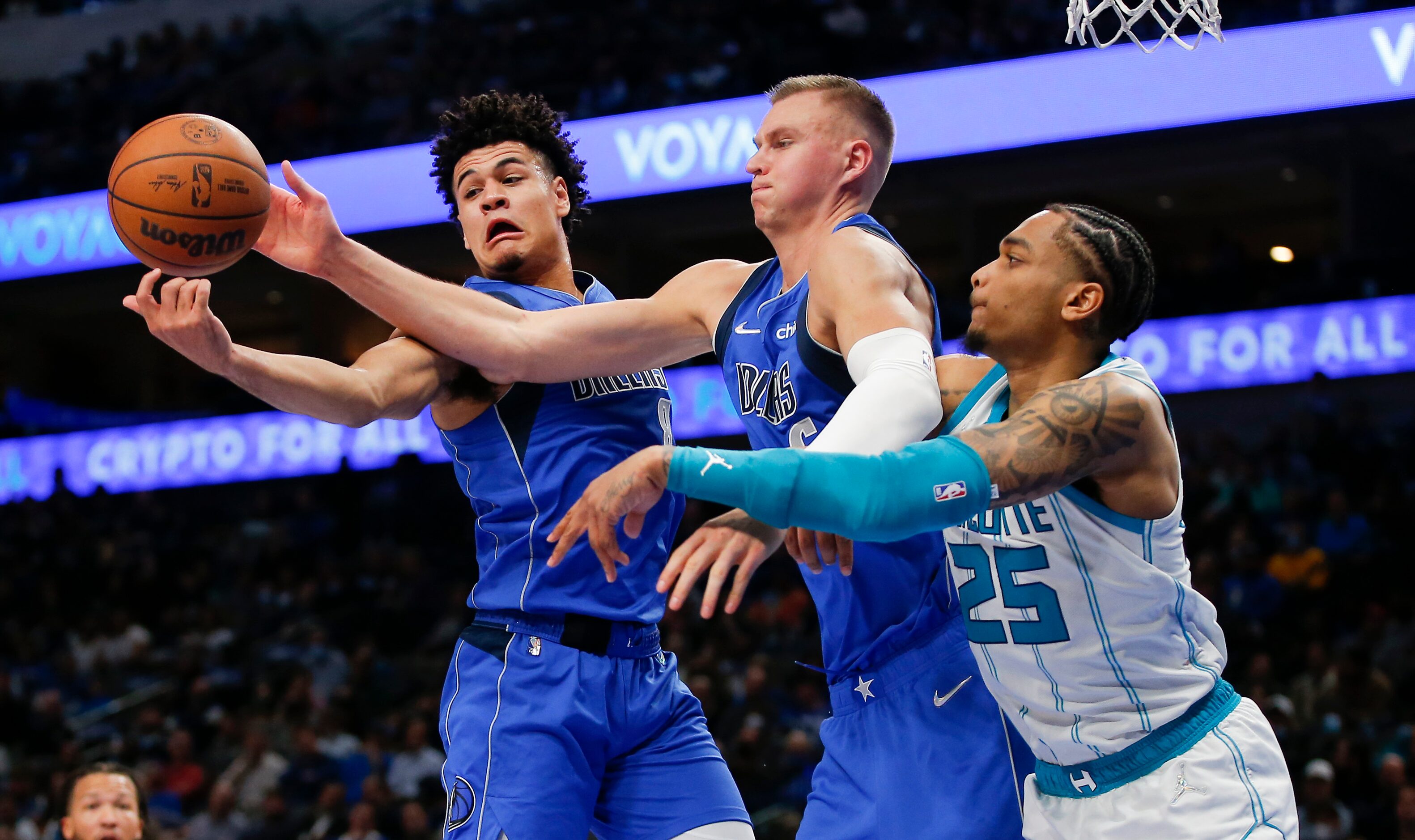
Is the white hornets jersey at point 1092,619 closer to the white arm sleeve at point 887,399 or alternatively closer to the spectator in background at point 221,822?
the white arm sleeve at point 887,399

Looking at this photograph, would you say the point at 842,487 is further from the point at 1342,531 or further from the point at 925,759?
the point at 1342,531

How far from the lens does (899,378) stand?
105 inches

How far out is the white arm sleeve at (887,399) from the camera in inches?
101

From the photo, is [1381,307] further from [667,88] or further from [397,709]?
[397,709]

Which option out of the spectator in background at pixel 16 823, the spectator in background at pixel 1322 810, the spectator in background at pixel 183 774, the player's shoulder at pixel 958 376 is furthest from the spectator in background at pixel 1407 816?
the spectator in background at pixel 16 823

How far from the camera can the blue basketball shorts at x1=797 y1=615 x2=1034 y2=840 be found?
2936 millimetres

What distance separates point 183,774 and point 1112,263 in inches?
396

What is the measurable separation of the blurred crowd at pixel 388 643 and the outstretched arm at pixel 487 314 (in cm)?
561

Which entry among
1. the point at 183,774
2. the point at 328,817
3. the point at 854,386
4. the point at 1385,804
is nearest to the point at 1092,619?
the point at 854,386

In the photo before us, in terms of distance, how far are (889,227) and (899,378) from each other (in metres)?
14.3

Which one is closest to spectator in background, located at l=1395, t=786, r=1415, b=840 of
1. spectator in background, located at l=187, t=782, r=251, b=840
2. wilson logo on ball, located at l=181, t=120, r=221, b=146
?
wilson logo on ball, located at l=181, t=120, r=221, b=146

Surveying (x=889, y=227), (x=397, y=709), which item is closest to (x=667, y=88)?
(x=889, y=227)

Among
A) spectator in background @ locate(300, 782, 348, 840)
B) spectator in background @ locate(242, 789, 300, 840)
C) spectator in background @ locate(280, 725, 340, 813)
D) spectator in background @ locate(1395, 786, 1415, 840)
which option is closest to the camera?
spectator in background @ locate(1395, 786, 1415, 840)

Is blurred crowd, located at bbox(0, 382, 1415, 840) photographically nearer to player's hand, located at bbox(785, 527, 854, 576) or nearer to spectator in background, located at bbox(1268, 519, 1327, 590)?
spectator in background, located at bbox(1268, 519, 1327, 590)
